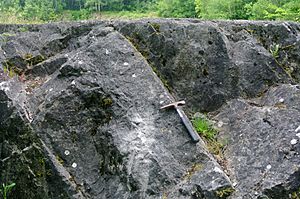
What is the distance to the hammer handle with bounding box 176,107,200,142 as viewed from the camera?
5.48 metres

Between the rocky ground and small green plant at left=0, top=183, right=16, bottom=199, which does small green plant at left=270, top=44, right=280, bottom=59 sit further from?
small green plant at left=0, top=183, right=16, bottom=199

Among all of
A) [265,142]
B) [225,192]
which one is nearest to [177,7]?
[265,142]

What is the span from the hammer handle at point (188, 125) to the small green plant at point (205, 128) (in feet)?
0.86

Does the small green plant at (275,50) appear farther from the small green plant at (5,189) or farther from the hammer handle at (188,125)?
the small green plant at (5,189)

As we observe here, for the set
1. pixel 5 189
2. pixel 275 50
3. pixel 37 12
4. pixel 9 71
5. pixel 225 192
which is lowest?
pixel 37 12

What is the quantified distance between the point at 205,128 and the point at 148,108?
0.90 meters

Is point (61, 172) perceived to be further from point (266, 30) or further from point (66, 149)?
point (266, 30)

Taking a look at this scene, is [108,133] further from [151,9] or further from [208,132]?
[151,9]

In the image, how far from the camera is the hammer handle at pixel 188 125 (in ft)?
18.0

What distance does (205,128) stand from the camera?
5.88 meters

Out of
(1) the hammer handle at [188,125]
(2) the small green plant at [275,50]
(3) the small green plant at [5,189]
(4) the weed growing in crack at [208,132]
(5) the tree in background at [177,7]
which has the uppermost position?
(2) the small green plant at [275,50]

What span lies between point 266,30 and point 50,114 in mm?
3883

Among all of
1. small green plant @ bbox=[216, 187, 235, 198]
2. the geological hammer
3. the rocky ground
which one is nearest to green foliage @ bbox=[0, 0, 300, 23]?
the rocky ground

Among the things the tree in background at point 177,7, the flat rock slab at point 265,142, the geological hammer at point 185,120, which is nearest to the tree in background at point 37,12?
the geological hammer at point 185,120
